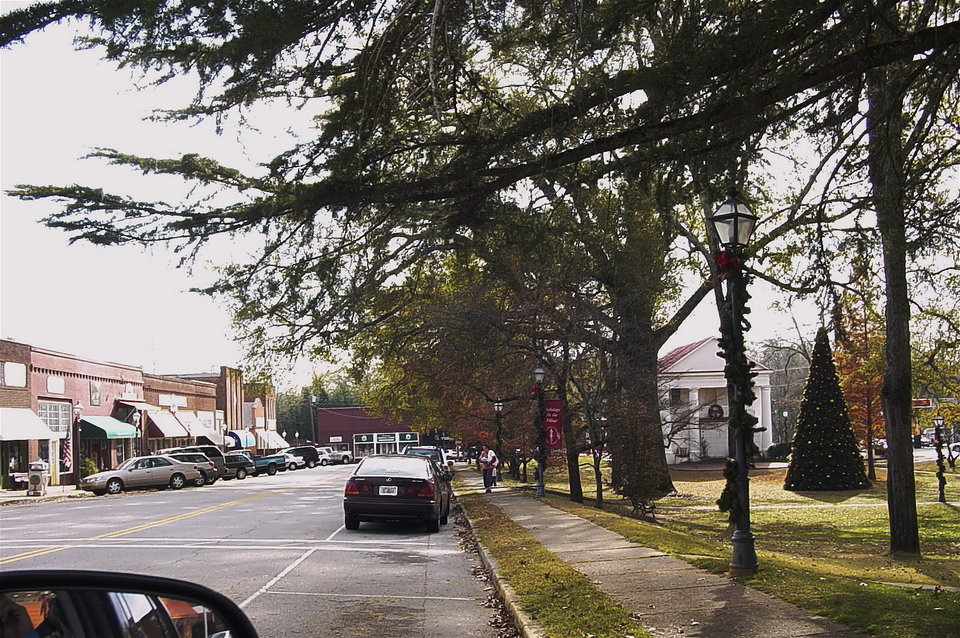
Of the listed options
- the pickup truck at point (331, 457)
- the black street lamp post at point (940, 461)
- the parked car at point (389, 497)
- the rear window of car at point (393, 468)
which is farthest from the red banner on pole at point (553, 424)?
the pickup truck at point (331, 457)

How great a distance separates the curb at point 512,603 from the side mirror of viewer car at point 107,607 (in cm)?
551

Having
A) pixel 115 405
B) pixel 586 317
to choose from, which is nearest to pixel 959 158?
pixel 586 317

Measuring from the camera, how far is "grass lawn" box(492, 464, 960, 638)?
880cm

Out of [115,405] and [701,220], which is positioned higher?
[701,220]

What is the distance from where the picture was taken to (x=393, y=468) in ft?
66.1

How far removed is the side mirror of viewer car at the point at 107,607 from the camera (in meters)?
2.36

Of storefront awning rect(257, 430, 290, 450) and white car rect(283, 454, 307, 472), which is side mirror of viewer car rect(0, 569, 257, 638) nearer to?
white car rect(283, 454, 307, 472)

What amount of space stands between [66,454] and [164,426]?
15.1 metres

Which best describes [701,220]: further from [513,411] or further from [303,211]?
[303,211]

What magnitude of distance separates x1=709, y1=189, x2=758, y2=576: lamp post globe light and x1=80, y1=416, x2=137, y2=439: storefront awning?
43644mm

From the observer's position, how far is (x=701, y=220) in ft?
112

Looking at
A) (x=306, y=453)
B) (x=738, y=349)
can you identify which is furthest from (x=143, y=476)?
(x=306, y=453)

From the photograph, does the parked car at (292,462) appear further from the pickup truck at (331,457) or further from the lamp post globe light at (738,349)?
the lamp post globe light at (738,349)

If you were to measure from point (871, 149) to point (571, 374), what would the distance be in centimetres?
1726
